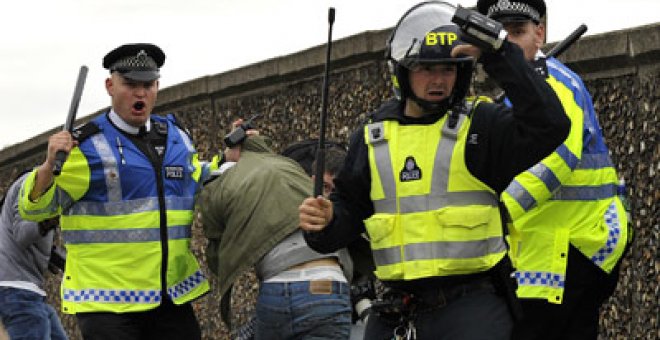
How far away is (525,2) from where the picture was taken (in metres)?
6.51

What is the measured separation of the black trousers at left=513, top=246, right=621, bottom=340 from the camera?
20.5 feet

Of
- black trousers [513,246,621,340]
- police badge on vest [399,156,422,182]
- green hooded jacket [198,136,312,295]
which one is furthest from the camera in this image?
green hooded jacket [198,136,312,295]

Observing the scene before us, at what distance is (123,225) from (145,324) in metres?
0.48

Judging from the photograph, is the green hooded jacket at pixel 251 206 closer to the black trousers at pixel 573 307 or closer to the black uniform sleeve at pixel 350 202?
the black trousers at pixel 573 307

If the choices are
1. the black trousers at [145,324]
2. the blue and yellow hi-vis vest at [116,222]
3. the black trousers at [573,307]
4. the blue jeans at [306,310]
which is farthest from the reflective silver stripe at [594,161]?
the black trousers at [145,324]

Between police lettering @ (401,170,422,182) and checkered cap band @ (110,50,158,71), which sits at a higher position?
checkered cap band @ (110,50,158,71)

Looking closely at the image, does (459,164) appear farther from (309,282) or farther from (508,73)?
(309,282)

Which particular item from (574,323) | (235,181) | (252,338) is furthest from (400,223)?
(252,338)

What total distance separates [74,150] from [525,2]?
2171 mm

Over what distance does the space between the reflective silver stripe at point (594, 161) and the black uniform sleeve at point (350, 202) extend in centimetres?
124

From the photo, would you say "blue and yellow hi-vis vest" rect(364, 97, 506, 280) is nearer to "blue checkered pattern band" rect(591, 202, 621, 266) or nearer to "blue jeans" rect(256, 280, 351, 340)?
"blue checkered pattern band" rect(591, 202, 621, 266)

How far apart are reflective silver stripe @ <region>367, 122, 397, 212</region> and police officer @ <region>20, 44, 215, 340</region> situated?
2342 millimetres

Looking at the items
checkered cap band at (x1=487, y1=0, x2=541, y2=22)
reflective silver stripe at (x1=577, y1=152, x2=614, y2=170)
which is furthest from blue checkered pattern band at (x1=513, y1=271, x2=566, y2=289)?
checkered cap band at (x1=487, y1=0, x2=541, y2=22)

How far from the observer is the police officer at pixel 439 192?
5020 millimetres
